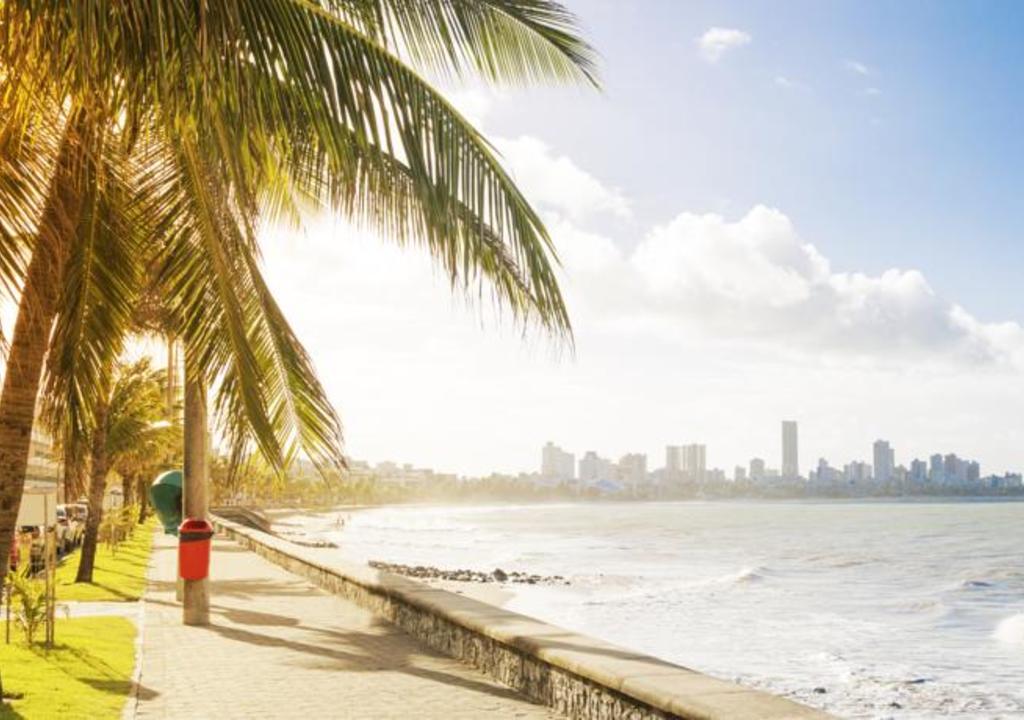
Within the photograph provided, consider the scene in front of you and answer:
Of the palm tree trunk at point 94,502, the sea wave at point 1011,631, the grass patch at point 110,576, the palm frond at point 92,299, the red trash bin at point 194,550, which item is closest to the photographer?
the palm frond at point 92,299

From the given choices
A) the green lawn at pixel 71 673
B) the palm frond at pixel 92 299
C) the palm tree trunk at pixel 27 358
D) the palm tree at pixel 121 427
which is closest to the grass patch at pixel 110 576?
the palm tree at pixel 121 427

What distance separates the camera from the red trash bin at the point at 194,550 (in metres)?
13.0

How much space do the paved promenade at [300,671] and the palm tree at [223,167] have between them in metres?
1.88

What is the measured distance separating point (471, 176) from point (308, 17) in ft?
4.16

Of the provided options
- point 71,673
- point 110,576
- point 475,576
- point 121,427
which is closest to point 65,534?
point 121,427

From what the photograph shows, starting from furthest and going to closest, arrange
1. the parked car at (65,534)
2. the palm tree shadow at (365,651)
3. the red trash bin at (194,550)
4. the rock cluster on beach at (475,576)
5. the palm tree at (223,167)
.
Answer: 1. the rock cluster on beach at (475,576)
2. the parked car at (65,534)
3. the red trash bin at (194,550)
4. the palm tree shadow at (365,651)
5. the palm tree at (223,167)

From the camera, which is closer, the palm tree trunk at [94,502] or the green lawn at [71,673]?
the green lawn at [71,673]

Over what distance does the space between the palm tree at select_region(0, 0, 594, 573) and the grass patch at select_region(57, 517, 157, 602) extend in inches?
434

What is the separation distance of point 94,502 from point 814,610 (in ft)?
73.0

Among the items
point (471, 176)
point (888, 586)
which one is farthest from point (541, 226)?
point (888, 586)

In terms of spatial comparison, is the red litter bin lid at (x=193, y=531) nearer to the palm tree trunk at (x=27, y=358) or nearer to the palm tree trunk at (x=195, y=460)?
the palm tree trunk at (x=195, y=460)

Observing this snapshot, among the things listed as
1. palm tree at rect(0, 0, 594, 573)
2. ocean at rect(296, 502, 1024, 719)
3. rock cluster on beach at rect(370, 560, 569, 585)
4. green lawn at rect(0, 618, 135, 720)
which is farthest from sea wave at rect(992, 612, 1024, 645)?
palm tree at rect(0, 0, 594, 573)

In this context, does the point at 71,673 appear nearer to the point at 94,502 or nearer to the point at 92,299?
the point at 92,299

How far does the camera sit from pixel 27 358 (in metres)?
7.33
